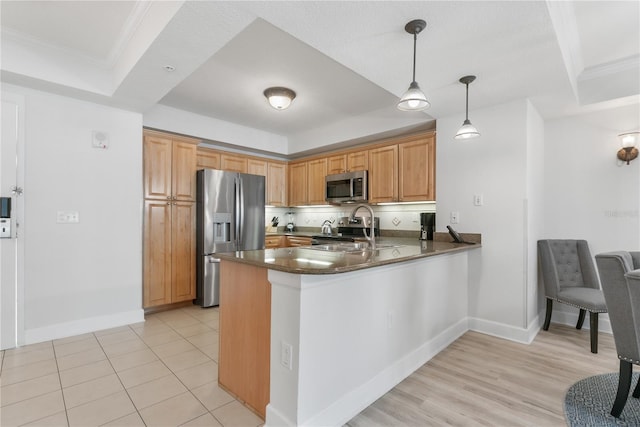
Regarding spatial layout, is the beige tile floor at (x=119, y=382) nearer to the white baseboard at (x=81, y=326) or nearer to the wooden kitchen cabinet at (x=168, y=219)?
the white baseboard at (x=81, y=326)

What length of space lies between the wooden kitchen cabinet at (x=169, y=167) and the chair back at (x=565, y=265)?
4.05 meters

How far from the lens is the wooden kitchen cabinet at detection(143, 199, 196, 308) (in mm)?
3588

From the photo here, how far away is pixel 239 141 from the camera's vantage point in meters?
4.66

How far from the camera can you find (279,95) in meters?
3.30

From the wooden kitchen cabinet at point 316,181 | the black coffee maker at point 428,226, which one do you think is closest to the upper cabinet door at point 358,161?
the wooden kitchen cabinet at point 316,181

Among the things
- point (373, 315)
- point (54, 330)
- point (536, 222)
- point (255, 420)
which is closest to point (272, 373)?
point (255, 420)

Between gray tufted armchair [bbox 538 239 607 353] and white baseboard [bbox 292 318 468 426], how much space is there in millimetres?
1214

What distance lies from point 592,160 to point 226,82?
154 inches

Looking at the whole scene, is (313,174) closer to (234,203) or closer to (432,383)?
(234,203)

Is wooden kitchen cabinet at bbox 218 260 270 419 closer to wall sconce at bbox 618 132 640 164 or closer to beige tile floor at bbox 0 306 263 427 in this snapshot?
beige tile floor at bbox 0 306 263 427

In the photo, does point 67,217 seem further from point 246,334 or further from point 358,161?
point 358,161

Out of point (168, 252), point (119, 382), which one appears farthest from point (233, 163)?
point (119, 382)

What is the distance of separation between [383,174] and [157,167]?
2.83 m

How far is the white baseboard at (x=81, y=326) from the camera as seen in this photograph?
2.77 metres
